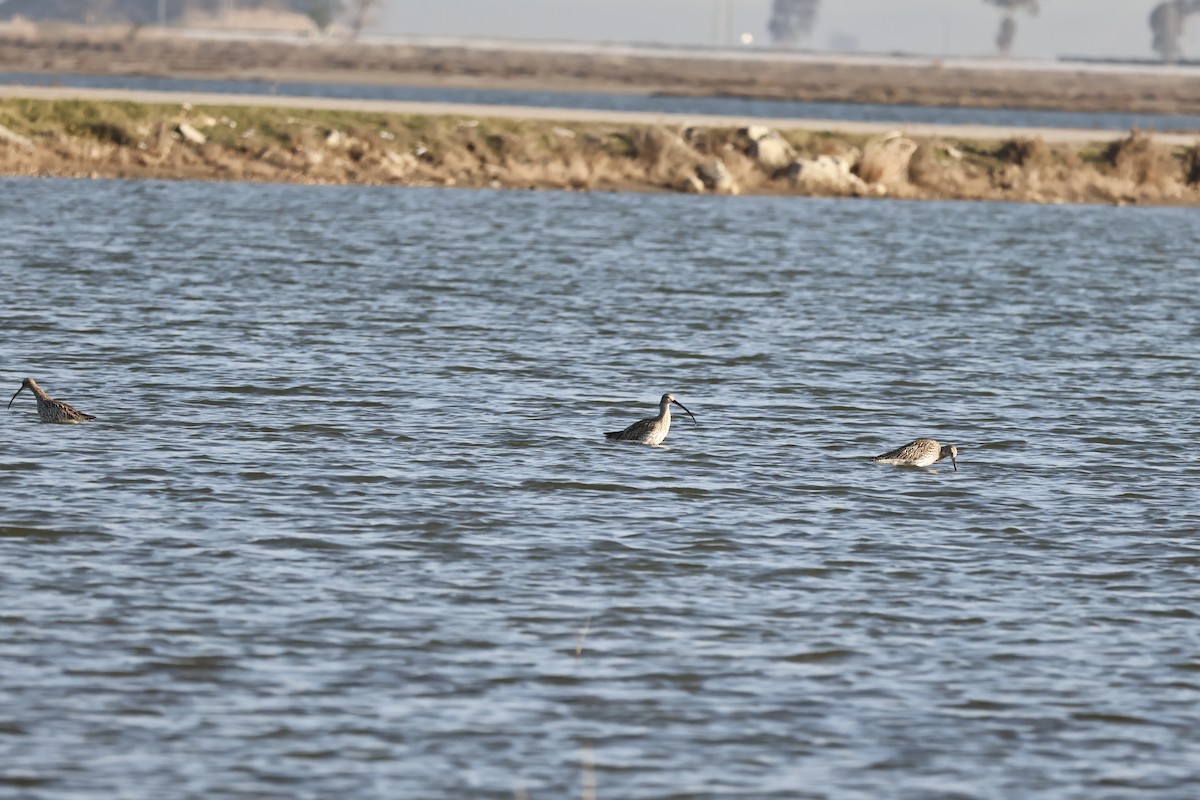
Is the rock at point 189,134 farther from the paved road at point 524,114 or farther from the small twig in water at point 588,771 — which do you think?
the small twig in water at point 588,771

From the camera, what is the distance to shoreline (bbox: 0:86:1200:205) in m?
64.1

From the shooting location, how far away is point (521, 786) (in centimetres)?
1148

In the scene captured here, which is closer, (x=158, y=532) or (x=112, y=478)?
(x=158, y=532)

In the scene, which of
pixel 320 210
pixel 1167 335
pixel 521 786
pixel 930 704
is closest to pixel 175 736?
pixel 521 786

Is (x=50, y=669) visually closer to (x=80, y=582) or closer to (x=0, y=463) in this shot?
(x=80, y=582)

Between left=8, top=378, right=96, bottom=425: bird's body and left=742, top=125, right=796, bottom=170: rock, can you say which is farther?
left=742, top=125, right=796, bottom=170: rock

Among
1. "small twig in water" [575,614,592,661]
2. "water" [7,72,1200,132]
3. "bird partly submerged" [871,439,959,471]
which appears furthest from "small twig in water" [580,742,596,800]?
"water" [7,72,1200,132]

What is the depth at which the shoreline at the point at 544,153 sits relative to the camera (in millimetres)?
64125

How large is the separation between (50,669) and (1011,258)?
41154 mm

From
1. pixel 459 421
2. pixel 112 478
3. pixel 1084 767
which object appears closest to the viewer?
pixel 1084 767

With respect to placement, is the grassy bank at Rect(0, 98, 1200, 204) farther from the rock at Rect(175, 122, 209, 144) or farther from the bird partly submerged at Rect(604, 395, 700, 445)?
the bird partly submerged at Rect(604, 395, 700, 445)

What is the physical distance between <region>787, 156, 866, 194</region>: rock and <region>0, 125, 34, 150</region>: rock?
2563 cm

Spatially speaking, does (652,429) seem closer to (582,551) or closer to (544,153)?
(582,551)

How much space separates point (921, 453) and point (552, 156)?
47.8 m
